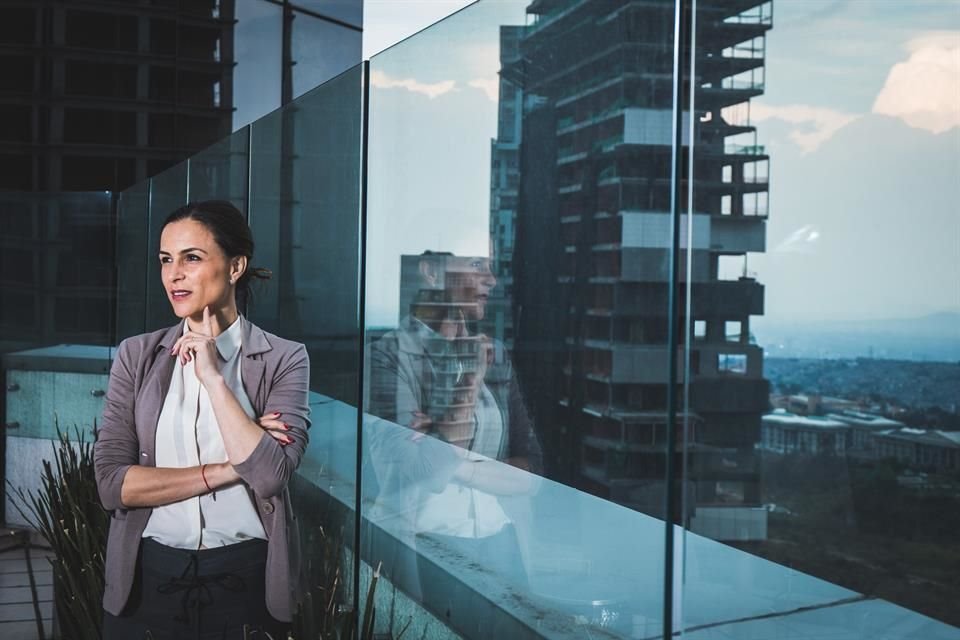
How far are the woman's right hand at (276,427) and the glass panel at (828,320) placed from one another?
3.08ft

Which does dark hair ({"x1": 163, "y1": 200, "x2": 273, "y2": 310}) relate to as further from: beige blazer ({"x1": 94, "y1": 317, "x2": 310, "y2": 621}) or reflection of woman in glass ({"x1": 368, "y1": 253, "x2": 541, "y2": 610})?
reflection of woman in glass ({"x1": 368, "y1": 253, "x2": 541, "y2": 610})

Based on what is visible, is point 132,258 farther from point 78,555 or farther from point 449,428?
point 449,428

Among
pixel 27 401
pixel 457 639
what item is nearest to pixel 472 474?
pixel 457 639

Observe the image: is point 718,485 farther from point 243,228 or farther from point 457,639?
point 243,228

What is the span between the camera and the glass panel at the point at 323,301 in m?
2.65

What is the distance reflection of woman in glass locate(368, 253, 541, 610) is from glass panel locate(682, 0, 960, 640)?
48 cm

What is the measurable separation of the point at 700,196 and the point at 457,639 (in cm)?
113

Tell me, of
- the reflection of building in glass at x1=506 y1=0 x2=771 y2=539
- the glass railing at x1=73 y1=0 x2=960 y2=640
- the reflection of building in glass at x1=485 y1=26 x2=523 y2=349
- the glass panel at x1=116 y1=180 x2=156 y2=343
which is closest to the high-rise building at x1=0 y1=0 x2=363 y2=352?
the glass panel at x1=116 y1=180 x2=156 y2=343

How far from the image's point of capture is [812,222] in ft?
4.01

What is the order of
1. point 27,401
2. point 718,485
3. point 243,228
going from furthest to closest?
1. point 27,401
2. point 243,228
3. point 718,485

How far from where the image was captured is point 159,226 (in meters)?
5.17

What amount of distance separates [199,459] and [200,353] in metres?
0.20

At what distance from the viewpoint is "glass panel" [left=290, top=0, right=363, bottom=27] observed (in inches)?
420

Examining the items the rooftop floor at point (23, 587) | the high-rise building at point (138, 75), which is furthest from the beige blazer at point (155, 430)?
the high-rise building at point (138, 75)
